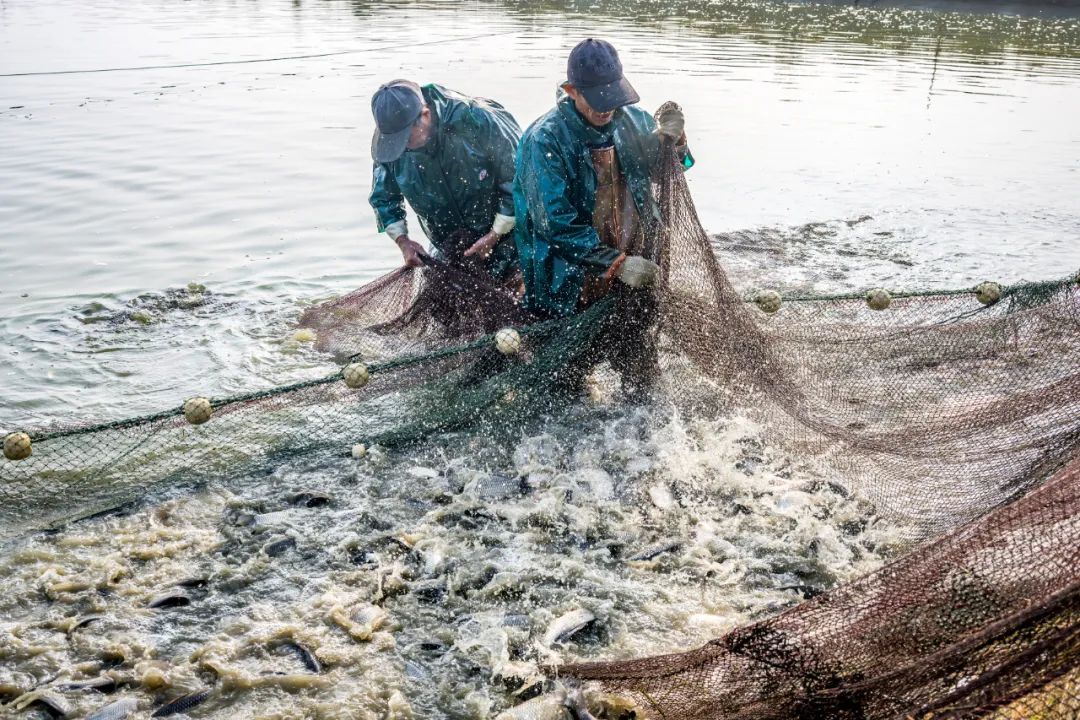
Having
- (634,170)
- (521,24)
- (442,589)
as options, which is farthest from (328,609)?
(521,24)

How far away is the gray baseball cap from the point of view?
221 inches

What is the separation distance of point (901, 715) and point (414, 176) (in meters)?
4.73

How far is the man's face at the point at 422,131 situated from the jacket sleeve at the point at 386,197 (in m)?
0.41

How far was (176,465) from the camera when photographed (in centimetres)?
525

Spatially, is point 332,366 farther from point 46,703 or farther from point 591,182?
point 46,703

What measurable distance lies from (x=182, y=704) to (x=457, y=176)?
380 cm

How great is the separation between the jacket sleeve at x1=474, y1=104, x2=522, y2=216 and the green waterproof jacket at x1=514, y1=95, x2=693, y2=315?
0.53m

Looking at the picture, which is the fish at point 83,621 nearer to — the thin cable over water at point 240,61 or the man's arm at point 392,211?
the man's arm at point 392,211

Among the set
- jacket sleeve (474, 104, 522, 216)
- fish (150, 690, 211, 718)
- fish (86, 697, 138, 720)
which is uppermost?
jacket sleeve (474, 104, 522, 216)

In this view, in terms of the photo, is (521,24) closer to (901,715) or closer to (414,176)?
(414,176)

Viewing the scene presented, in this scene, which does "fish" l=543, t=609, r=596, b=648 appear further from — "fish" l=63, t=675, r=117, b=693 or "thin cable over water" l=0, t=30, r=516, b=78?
"thin cable over water" l=0, t=30, r=516, b=78

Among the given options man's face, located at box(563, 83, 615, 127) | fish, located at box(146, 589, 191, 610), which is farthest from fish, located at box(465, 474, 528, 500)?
man's face, located at box(563, 83, 615, 127)

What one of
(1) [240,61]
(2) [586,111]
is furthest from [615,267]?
(1) [240,61]

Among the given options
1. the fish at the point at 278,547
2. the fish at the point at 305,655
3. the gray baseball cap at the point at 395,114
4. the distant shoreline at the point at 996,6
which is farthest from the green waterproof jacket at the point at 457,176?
the distant shoreline at the point at 996,6
